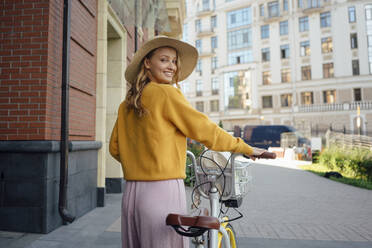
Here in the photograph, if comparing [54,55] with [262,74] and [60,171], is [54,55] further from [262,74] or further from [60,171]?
[262,74]

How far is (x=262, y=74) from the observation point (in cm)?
4125

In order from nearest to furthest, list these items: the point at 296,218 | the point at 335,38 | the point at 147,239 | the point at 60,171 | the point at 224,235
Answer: the point at 147,239 → the point at 224,235 → the point at 60,171 → the point at 296,218 → the point at 335,38

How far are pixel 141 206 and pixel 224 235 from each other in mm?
752

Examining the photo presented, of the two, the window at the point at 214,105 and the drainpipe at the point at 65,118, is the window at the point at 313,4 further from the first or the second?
the drainpipe at the point at 65,118

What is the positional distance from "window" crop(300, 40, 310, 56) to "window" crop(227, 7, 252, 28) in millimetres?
8241

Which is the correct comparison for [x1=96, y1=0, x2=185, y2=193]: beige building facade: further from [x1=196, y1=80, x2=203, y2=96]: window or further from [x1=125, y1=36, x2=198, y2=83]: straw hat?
[x1=196, y1=80, x2=203, y2=96]: window

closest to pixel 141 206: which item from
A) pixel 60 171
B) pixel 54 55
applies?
pixel 60 171

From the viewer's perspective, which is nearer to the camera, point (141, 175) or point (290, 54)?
point (141, 175)

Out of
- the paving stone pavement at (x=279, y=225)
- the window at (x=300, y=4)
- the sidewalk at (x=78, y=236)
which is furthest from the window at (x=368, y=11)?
the sidewalk at (x=78, y=236)

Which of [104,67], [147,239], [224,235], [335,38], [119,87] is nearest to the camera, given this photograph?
[147,239]

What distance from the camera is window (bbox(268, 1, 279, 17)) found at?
40094 mm

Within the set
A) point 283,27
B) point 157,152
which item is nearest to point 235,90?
point 283,27

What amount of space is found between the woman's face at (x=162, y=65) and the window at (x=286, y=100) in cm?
3958

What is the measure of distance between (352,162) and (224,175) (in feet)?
36.8
